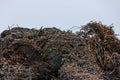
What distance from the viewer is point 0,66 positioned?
46.9 ft

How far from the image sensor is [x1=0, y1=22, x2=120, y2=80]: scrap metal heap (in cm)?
1403

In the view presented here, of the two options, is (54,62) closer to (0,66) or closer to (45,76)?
(45,76)

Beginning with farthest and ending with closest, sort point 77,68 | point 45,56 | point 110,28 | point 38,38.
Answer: point 110,28 < point 38,38 < point 45,56 < point 77,68

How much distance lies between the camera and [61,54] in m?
14.7

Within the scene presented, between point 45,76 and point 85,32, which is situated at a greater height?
point 85,32

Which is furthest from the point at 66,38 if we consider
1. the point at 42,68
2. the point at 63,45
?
the point at 42,68

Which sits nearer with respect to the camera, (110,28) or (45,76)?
(45,76)

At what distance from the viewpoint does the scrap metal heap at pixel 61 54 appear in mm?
14031

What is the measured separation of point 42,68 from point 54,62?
46 cm

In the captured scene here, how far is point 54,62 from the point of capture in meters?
14.7

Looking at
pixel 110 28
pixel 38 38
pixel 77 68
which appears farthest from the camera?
pixel 110 28

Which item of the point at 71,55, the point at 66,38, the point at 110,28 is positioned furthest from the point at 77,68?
the point at 110,28

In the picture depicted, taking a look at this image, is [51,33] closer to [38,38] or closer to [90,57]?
[38,38]

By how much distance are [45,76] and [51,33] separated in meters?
2.46
